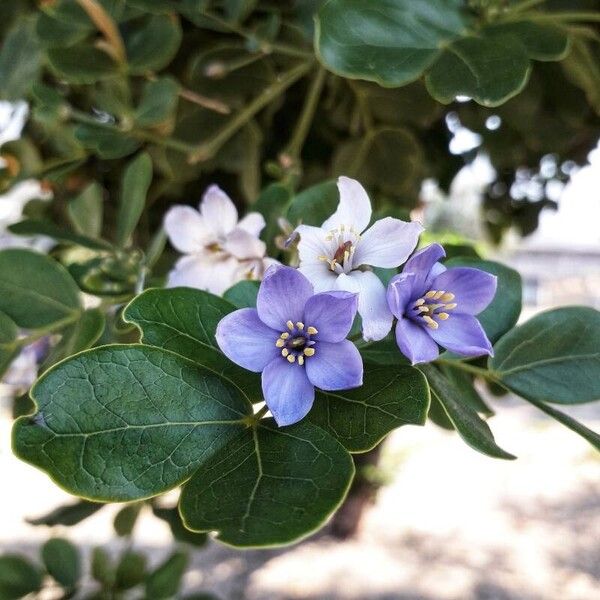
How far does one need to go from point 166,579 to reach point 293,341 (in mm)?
781

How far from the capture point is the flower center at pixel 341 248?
1.30 feet

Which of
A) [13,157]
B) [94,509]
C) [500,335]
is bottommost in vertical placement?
[94,509]

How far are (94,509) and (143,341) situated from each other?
462mm

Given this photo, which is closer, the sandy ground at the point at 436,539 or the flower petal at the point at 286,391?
the flower petal at the point at 286,391

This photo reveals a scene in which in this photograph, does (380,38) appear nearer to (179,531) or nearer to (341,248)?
(341,248)

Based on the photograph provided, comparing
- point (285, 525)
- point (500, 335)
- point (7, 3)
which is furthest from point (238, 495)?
point (7, 3)

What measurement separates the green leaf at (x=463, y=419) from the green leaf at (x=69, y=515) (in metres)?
0.51

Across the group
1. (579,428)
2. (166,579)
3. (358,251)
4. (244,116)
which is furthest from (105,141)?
(166,579)

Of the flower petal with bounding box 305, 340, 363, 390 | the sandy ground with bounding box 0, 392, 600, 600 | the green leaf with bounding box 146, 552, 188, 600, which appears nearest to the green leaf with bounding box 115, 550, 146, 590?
the green leaf with bounding box 146, 552, 188, 600

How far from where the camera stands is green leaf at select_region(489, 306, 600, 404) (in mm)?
429

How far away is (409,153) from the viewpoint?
892mm

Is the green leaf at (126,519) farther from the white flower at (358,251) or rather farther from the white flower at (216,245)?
the white flower at (358,251)

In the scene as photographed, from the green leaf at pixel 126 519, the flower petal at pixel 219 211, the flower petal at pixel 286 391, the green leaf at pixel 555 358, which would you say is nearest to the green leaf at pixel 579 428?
the green leaf at pixel 555 358

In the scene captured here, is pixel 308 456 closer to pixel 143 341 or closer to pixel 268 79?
pixel 143 341
